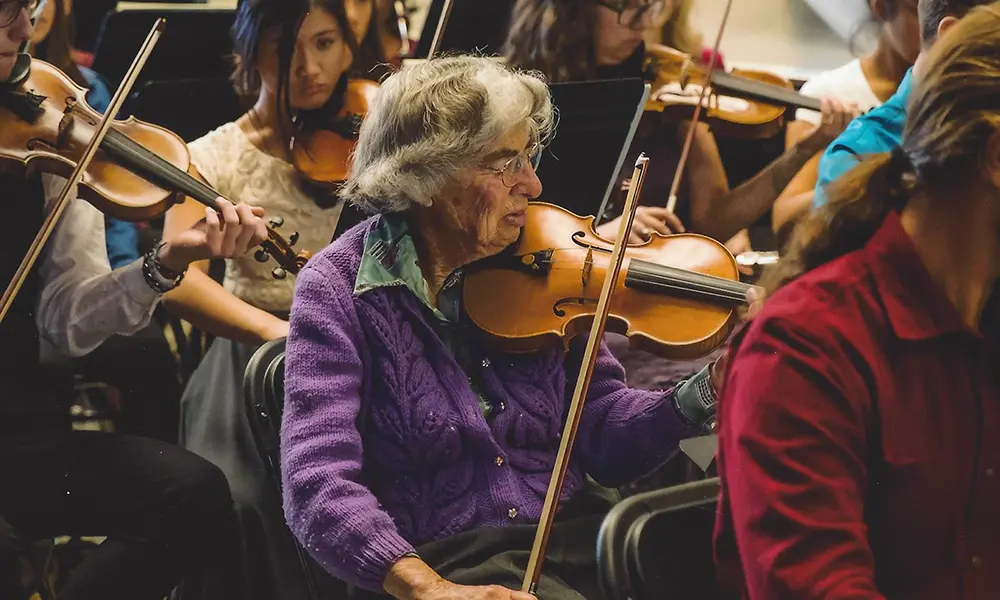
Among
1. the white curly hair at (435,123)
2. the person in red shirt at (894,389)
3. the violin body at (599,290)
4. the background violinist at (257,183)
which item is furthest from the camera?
the background violinist at (257,183)

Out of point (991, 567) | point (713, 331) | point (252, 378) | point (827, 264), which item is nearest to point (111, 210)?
point (252, 378)

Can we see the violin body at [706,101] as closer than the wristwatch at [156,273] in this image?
No

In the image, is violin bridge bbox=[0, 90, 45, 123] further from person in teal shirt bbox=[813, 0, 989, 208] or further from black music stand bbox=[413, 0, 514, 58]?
person in teal shirt bbox=[813, 0, 989, 208]

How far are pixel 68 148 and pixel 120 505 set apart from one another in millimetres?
504

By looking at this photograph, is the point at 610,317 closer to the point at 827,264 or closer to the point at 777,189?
the point at 827,264

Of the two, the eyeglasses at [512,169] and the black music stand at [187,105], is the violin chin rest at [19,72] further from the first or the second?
the eyeglasses at [512,169]

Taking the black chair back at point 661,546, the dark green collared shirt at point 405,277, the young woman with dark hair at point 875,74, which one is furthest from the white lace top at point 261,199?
the black chair back at point 661,546

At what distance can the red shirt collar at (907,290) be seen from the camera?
3.12 feet

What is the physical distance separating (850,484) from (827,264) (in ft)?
0.63

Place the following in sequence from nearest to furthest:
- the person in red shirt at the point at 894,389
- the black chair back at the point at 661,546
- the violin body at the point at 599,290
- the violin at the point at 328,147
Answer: the person in red shirt at the point at 894,389 → the black chair back at the point at 661,546 → the violin body at the point at 599,290 → the violin at the point at 328,147

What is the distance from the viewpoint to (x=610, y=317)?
149 centimetres

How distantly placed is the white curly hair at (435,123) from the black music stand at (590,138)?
330 mm

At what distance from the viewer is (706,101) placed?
2.20m

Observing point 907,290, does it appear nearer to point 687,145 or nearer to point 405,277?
point 405,277
